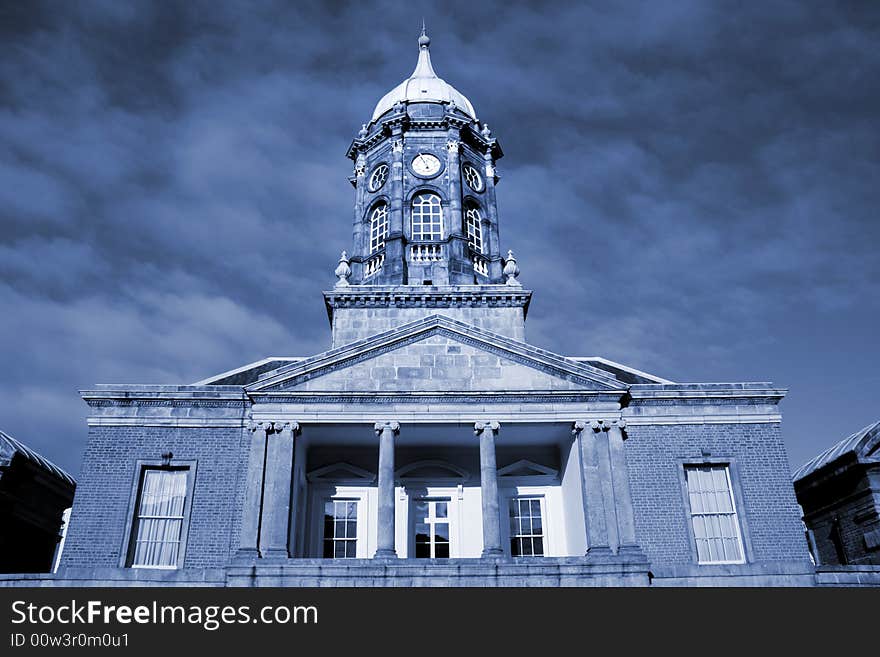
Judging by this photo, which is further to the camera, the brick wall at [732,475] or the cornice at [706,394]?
the cornice at [706,394]

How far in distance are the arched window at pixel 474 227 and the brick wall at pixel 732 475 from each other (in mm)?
11257

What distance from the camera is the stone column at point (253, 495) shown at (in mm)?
20047

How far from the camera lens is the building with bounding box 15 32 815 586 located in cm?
2011

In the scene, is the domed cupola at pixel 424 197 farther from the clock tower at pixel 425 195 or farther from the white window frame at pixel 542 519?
the white window frame at pixel 542 519

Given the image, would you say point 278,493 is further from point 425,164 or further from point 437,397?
point 425,164

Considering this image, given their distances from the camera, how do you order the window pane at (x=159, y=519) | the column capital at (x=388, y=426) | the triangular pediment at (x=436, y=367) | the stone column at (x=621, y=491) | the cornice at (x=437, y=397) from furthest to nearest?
the triangular pediment at (x=436, y=367)
the cornice at (x=437, y=397)
the column capital at (x=388, y=426)
the window pane at (x=159, y=519)
the stone column at (x=621, y=491)

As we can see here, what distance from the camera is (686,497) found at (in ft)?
71.3

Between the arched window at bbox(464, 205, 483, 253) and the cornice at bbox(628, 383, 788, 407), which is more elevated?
the arched window at bbox(464, 205, 483, 253)

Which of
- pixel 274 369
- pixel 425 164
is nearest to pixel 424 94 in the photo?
pixel 425 164

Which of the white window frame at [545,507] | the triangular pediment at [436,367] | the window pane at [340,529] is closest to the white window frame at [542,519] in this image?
the white window frame at [545,507]

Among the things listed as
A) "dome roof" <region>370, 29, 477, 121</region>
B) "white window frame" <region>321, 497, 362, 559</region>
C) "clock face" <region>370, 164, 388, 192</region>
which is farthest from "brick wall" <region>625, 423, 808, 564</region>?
"dome roof" <region>370, 29, 477, 121</region>

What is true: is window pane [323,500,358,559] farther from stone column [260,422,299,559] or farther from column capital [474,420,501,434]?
column capital [474,420,501,434]

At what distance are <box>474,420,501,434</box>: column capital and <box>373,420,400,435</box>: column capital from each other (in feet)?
7.44
